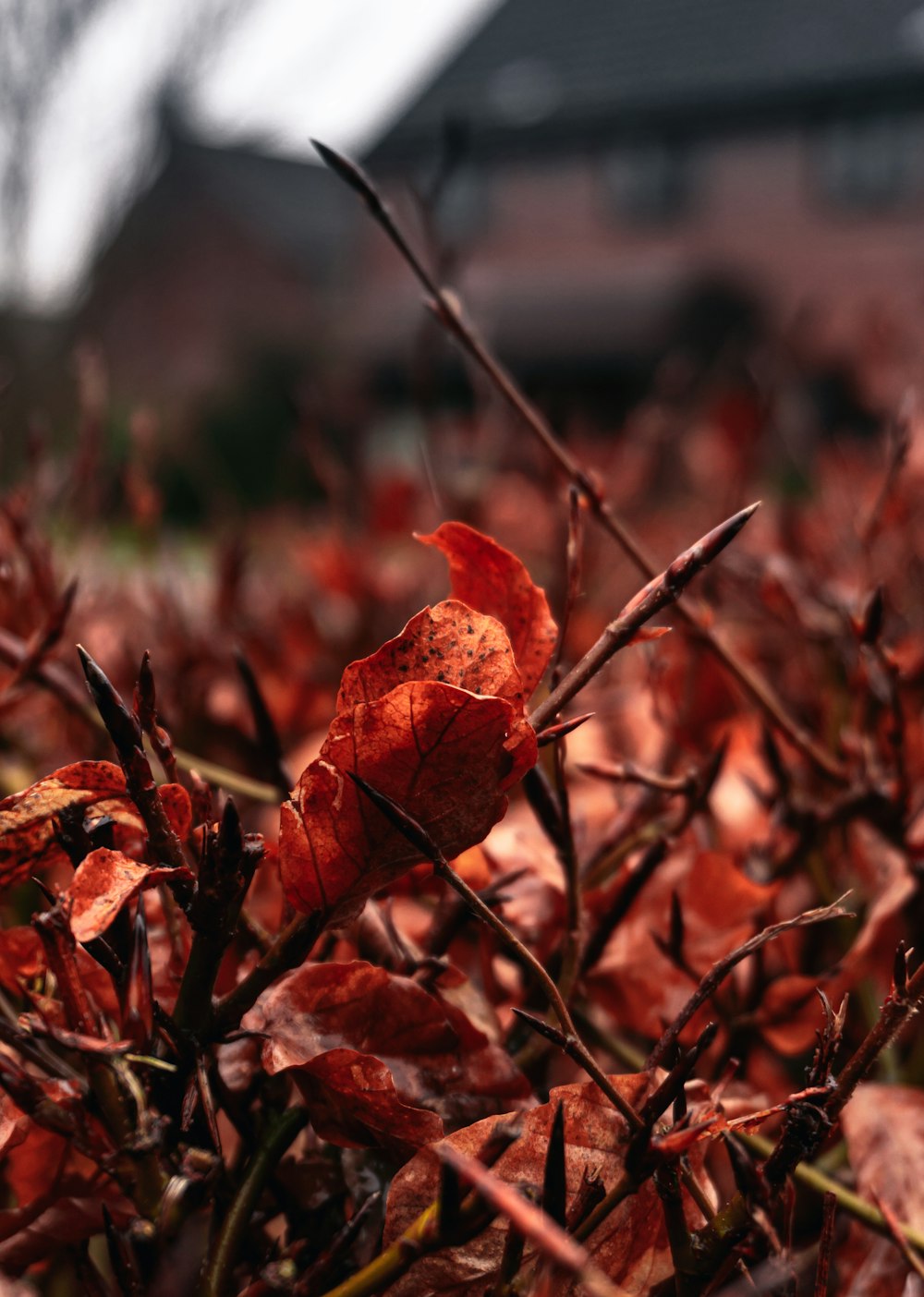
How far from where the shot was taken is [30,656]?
870 millimetres

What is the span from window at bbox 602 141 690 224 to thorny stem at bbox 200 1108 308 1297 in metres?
26.3

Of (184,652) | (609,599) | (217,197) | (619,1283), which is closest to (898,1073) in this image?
(619,1283)

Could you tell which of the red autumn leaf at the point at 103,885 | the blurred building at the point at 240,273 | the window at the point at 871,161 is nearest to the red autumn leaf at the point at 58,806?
the red autumn leaf at the point at 103,885

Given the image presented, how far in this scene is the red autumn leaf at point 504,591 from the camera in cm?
57

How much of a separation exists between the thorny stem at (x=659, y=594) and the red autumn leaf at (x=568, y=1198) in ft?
0.62

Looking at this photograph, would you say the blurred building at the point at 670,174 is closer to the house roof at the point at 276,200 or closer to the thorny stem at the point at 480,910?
the house roof at the point at 276,200

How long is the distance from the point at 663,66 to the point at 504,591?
27108 mm

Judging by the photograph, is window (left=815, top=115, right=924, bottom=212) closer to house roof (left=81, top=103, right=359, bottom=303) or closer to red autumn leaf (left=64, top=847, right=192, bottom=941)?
house roof (left=81, top=103, right=359, bottom=303)

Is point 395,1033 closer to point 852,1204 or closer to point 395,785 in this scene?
point 395,785

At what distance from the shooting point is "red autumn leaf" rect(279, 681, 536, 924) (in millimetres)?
489

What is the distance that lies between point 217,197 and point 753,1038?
2948 cm

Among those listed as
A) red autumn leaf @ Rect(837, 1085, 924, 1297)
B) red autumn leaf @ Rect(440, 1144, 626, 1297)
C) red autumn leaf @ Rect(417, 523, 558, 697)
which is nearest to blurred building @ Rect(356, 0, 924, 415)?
red autumn leaf @ Rect(837, 1085, 924, 1297)

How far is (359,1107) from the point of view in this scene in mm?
538

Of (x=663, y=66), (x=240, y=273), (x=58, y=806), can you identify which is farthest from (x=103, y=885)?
(x=240, y=273)
